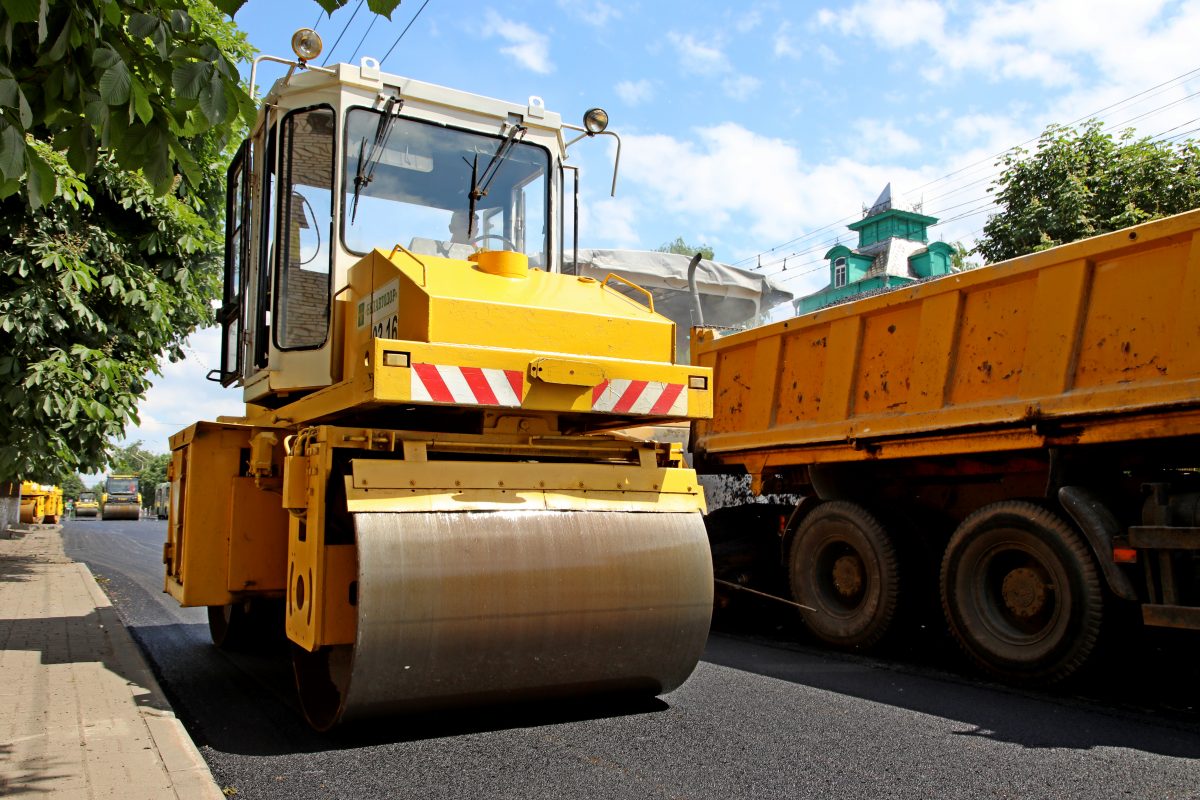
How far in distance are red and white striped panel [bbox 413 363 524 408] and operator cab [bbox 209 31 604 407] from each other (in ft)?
2.91

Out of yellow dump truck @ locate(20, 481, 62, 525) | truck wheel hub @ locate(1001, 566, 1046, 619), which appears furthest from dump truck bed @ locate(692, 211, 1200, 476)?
yellow dump truck @ locate(20, 481, 62, 525)

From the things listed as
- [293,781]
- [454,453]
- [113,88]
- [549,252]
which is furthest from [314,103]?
[293,781]

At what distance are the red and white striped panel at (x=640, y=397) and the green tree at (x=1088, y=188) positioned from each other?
11346mm

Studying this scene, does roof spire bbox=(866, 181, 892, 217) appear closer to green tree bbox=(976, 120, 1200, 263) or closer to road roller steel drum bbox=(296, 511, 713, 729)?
green tree bbox=(976, 120, 1200, 263)

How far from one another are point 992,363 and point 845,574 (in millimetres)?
1962

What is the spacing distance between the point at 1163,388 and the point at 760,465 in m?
3.44

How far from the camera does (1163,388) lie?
531 cm

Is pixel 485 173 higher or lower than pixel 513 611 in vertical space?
higher

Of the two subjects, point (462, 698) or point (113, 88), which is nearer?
point (113, 88)

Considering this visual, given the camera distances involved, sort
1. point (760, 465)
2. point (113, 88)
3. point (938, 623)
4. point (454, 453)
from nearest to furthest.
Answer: point (113, 88) < point (454, 453) < point (938, 623) < point (760, 465)

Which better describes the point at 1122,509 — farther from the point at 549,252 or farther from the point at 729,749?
the point at 549,252

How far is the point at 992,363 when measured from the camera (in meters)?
6.34

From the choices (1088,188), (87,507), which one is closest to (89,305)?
(1088,188)

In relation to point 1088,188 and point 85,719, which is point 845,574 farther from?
point 1088,188
